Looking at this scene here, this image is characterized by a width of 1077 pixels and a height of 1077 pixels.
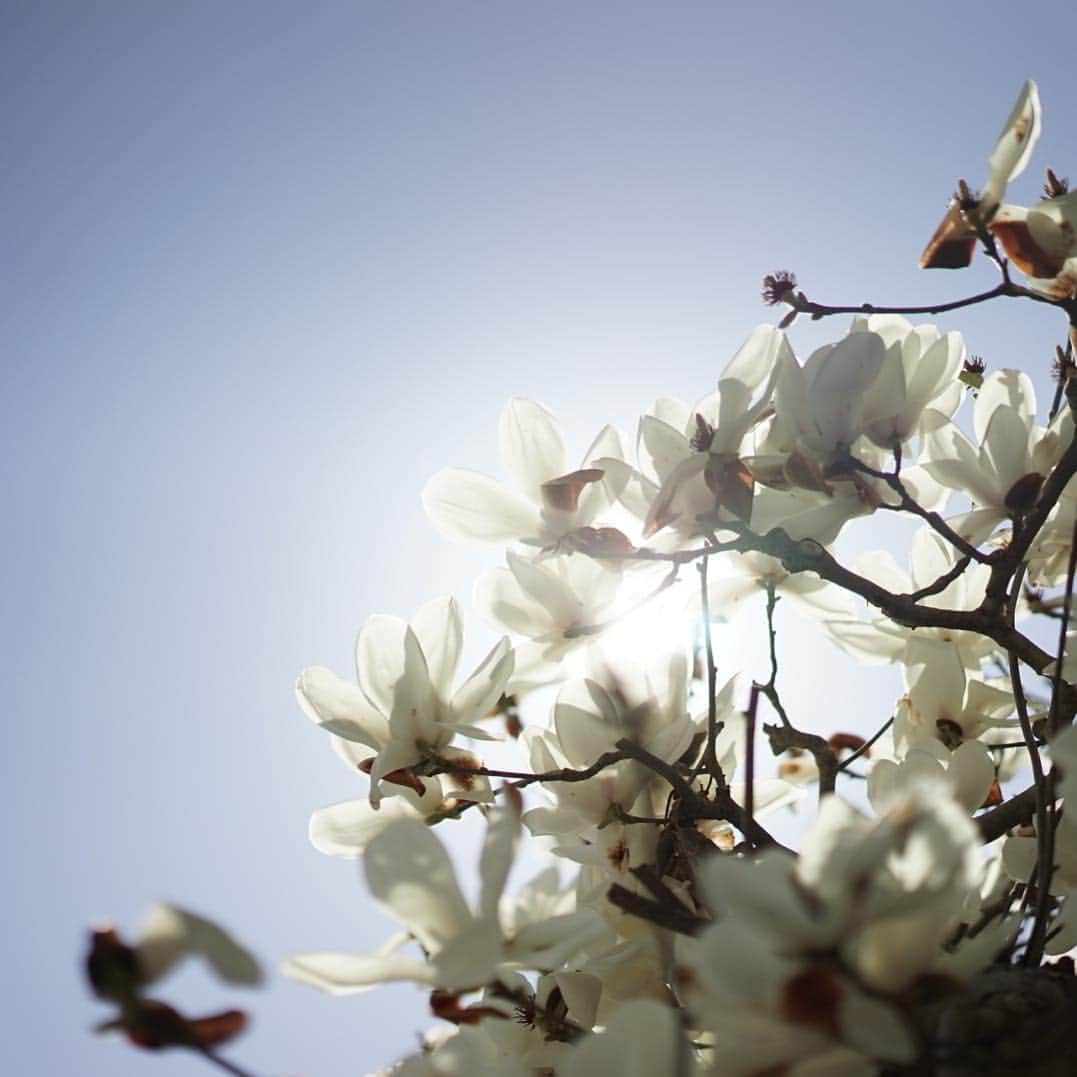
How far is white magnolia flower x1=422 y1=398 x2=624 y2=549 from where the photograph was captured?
1.02m

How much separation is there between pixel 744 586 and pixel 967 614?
27 centimetres

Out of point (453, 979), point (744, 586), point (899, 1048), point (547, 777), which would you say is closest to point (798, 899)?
point (899, 1048)

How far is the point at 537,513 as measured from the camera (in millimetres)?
1032

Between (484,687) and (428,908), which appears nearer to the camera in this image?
(428,908)

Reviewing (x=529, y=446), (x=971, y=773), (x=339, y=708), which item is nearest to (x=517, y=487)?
(x=529, y=446)

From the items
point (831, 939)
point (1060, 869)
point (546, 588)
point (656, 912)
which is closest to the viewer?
point (831, 939)

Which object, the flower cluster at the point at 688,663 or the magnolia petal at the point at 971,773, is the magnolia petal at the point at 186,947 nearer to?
the flower cluster at the point at 688,663

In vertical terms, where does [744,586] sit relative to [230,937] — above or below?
above

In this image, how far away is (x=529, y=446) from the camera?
3.38 ft

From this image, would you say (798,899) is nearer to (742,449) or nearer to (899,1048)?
(899,1048)

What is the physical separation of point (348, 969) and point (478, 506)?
54 cm

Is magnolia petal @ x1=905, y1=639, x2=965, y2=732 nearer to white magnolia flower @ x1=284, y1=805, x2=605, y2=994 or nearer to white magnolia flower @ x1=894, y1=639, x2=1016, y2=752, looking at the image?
white magnolia flower @ x1=894, y1=639, x2=1016, y2=752

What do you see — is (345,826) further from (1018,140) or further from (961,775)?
(1018,140)

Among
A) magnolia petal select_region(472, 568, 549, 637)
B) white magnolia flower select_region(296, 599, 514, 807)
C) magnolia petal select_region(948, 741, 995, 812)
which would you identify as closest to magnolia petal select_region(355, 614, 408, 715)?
white magnolia flower select_region(296, 599, 514, 807)
